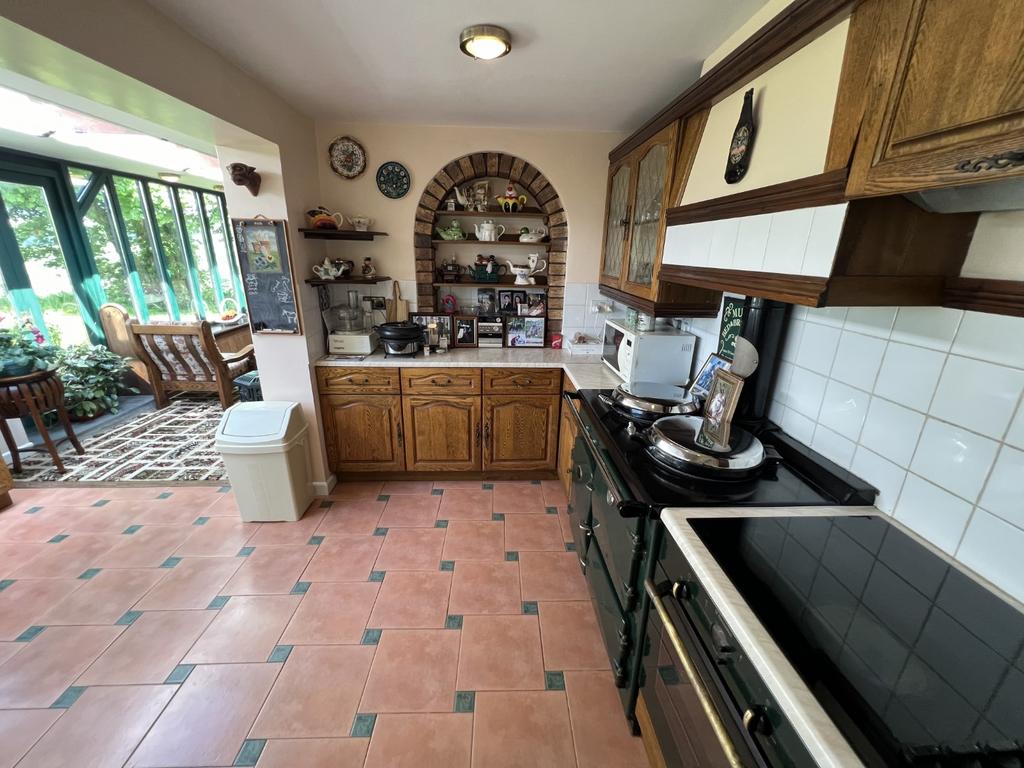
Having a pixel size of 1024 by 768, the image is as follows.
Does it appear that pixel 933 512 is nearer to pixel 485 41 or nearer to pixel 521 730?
pixel 521 730

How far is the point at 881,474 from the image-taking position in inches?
43.8

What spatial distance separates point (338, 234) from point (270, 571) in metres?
1.89

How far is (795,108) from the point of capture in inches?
38.8

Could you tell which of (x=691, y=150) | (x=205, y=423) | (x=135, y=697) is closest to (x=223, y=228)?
(x=205, y=423)

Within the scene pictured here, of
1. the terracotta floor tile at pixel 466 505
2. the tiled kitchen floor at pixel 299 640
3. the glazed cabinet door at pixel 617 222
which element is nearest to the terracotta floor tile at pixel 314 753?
the tiled kitchen floor at pixel 299 640

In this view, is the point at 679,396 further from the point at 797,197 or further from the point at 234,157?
the point at 234,157

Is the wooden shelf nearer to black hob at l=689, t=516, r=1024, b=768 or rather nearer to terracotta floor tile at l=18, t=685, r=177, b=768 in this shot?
terracotta floor tile at l=18, t=685, r=177, b=768

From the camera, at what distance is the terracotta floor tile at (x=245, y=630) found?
159 centimetres

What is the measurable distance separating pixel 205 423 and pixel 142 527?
5.52ft

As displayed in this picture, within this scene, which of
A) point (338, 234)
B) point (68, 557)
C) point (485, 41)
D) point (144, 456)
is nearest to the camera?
point (485, 41)

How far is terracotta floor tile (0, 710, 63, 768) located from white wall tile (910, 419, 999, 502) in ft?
9.07

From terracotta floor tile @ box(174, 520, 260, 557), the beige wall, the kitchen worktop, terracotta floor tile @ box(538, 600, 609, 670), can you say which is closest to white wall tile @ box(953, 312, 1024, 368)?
the kitchen worktop

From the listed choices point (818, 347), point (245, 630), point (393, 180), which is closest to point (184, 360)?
point (393, 180)

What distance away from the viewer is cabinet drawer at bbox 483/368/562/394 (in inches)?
100
